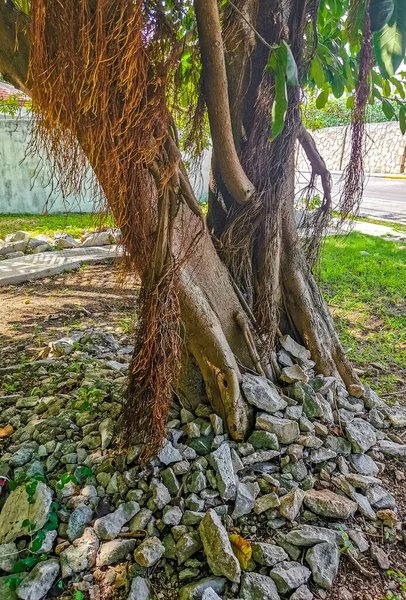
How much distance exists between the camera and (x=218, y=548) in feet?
4.49

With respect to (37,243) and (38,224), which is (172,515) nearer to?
(37,243)

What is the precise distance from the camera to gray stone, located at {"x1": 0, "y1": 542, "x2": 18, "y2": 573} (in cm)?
139

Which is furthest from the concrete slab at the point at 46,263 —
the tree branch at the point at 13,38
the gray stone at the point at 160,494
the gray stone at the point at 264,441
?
the gray stone at the point at 160,494

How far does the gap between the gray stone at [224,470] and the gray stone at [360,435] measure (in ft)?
1.94

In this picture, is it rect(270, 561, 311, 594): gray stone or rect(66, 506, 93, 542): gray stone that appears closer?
rect(270, 561, 311, 594): gray stone

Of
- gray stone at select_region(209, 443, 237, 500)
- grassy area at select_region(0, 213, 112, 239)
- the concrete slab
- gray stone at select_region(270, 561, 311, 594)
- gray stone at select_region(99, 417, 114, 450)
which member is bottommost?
gray stone at select_region(270, 561, 311, 594)

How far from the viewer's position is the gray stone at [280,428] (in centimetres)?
181

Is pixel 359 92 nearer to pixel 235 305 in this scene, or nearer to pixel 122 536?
pixel 235 305

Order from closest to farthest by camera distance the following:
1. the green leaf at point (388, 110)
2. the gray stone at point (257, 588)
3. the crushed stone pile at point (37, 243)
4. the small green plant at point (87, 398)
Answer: the gray stone at point (257, 588) < the small green plant at point (87, 398) < the green leaf at point (388, 110) < the crushed stone pile at point (37, 243)

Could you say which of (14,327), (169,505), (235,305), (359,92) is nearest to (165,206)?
(235,305)

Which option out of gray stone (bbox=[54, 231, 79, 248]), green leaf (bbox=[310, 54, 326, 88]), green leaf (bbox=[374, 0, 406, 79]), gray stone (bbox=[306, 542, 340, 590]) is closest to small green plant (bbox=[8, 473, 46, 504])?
gray stone (bbox=[306, 542, 340, 590])

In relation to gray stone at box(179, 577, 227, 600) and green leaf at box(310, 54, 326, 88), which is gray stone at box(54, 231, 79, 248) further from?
gray stone at box(179, 577, 227, 600)

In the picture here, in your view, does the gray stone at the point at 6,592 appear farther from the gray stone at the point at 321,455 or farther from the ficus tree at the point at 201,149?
the gray stone at the point at 321,455

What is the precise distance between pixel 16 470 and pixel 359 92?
2262 mm
